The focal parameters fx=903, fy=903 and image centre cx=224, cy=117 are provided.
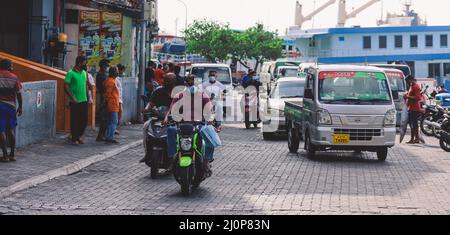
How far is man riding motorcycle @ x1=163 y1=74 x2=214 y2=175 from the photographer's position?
1335 centimetres

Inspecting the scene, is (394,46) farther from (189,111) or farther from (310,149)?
(189,111)

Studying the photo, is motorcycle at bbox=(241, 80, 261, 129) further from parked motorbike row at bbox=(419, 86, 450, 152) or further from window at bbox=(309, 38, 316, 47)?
window at bbox=(309, 38, 316, 47)

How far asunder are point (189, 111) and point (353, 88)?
20.9 feet

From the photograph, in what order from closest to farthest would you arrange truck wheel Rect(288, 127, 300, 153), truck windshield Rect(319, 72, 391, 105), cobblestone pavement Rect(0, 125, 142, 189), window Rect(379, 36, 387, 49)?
cobblestone pavement Rect(0, 125, 142, 189)
truck windshield Rect(319, 72, 391, 105)
truck wheel Rect(288, 127, 300, 153)
window Rect(379, 36, 387, 49)

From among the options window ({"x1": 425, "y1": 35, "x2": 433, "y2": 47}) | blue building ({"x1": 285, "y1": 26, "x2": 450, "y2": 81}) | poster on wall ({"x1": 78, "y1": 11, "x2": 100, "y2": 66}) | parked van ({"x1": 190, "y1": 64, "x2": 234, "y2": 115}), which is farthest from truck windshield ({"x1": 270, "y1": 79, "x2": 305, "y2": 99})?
window ({"x1": 425, "y1": 35, "x2": 433, "y2": 47})

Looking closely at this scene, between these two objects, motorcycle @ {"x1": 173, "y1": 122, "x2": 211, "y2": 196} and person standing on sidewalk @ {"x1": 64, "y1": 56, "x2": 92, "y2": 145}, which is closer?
motorcycle @ {"x1": 173, "y1": 122, "x2": 211, "y2": 196}

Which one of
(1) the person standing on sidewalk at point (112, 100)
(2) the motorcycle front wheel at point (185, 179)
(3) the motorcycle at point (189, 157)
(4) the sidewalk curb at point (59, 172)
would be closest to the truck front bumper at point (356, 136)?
(4) the sidewalk curb at point (59, 172)

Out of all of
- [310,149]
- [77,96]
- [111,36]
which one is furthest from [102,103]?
[111,36]

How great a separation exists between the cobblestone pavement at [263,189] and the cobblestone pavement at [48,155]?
0.49 m

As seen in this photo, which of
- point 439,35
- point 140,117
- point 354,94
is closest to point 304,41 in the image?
point 439,35

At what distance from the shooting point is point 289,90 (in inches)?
992

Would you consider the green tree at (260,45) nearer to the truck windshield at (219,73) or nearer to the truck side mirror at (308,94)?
A: the truck windshield at (219,73)

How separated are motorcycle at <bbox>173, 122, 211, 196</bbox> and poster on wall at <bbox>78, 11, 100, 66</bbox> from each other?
594 inches

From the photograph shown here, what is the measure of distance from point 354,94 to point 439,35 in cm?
6493
